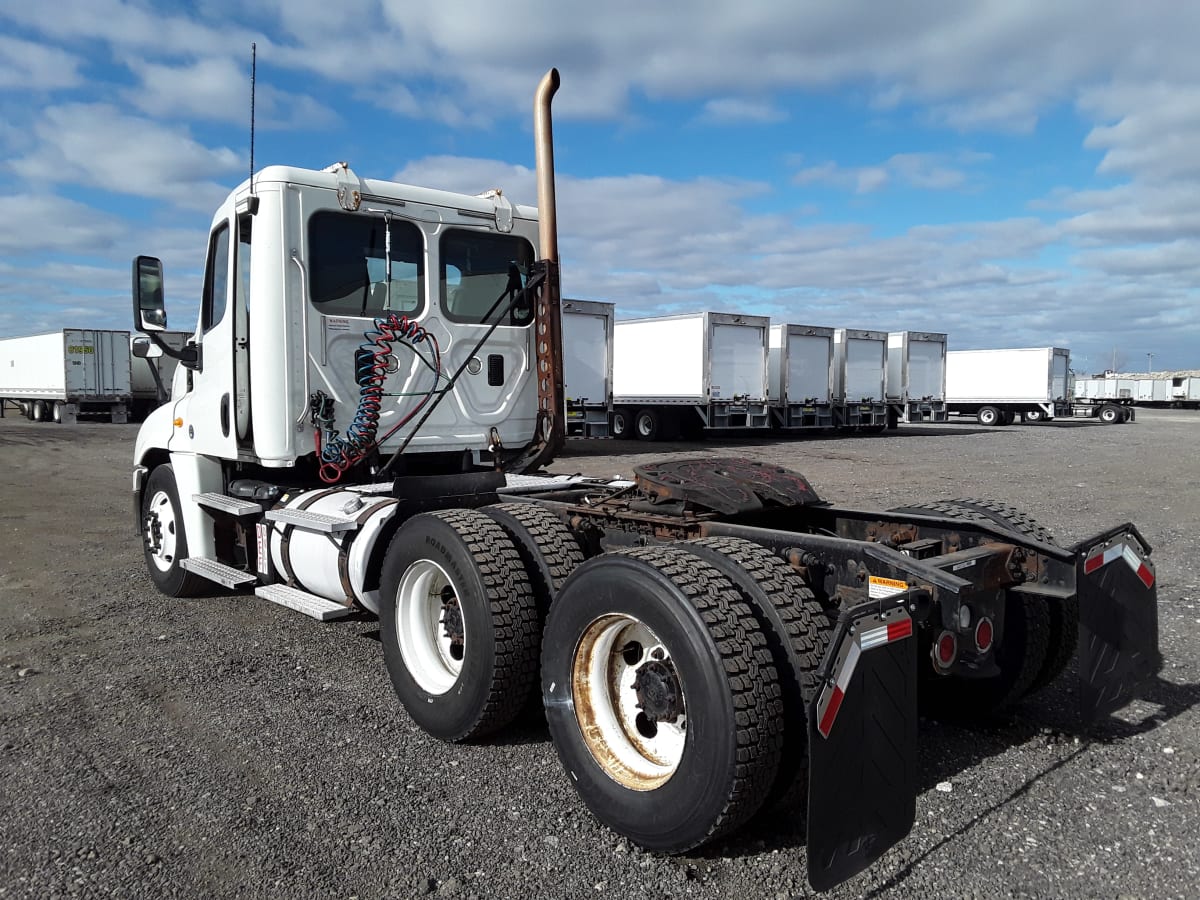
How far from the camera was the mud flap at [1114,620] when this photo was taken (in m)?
3.36

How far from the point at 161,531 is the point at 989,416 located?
3604cm

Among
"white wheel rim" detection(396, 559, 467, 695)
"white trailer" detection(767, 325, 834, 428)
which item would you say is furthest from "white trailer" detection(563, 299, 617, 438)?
"white wheel rim" detection(396, 559, 467, 695)

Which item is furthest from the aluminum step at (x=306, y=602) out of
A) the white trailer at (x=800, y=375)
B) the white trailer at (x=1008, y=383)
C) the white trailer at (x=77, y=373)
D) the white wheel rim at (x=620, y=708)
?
the white trailer at (x=1008, y=383)

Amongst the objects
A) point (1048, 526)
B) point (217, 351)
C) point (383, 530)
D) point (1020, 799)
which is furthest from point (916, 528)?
point (1048, 526)

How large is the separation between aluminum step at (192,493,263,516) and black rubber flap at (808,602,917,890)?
4.46 metres

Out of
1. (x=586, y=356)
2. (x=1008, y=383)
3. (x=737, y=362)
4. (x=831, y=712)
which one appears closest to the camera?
(x=831, y=712)

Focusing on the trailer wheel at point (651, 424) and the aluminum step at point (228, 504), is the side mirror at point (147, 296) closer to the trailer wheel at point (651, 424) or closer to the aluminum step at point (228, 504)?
the aluminum step at point (228, 504)

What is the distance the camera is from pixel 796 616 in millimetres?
2949

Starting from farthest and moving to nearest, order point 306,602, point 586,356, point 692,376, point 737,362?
1. point 737,362
2. point 692,376
3. point 586,356
4. point 306,602

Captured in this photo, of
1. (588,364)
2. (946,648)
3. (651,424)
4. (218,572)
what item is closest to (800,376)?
(651,424)

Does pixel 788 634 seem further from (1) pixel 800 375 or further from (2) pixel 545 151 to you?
(1) pixel 800 375

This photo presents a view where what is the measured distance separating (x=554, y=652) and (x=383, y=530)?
5.59ft

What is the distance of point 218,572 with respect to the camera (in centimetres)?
595

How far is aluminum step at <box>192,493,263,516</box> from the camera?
5.85 m
